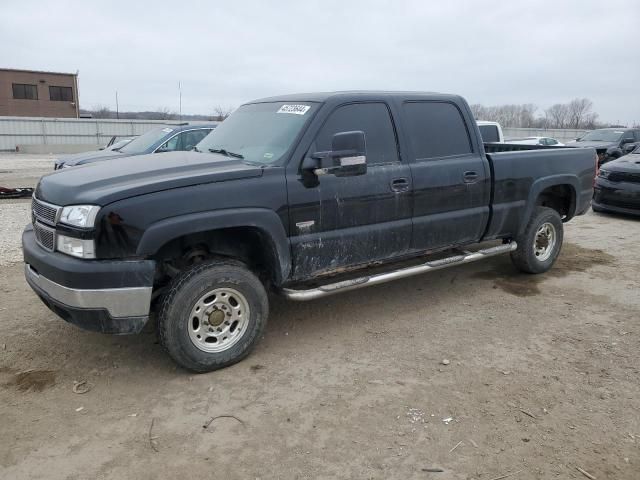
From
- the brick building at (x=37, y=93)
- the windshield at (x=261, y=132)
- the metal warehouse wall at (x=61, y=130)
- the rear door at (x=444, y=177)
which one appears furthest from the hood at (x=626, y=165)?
the brick building at (x=37, y=93)

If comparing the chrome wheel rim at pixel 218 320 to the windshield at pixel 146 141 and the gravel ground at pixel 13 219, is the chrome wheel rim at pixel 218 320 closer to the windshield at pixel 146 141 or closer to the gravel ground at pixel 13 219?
the gravel ground at pixel 13 219

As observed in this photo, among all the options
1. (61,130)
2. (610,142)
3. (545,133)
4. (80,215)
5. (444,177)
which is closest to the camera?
(80,215)

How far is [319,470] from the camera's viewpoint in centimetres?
275

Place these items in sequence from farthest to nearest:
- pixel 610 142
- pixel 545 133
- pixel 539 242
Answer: pixel 545 133 < pixel 610 142 < pixel 539 242

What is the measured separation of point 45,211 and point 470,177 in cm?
366

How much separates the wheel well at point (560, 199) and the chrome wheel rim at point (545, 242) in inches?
12.6

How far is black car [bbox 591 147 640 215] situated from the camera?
995 centimetres

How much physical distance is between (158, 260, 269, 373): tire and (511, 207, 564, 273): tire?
3310 millimetres

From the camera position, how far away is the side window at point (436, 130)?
4777 mm

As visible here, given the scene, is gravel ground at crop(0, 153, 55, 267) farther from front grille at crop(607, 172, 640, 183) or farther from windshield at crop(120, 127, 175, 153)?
front grille at crop(607, 172, 640, 183)

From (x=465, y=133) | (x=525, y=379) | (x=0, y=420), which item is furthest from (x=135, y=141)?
(x=525, y=379)

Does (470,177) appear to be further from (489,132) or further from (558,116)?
(558,116)

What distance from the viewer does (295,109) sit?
4406 millimetres

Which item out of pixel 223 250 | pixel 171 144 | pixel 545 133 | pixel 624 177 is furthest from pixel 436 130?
pixel 545 133
